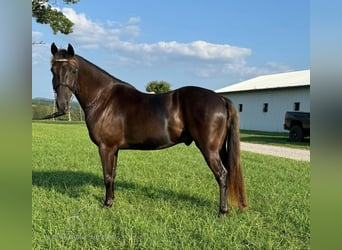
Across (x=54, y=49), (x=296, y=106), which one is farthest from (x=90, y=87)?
(x=296, y=106)

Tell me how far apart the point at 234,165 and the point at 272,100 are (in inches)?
940

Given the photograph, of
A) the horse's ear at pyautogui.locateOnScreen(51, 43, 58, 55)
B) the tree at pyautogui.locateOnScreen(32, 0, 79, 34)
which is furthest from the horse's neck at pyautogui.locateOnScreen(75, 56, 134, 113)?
the tree at pyautogui.locateOnScreen(32, 0, 79, 34)

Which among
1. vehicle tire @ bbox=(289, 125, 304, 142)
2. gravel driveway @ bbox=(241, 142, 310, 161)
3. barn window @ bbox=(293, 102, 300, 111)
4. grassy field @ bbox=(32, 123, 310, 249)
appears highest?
barn window @ bbox=(293, 102, 300, 111)

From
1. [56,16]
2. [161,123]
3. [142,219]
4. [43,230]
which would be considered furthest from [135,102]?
[56,16]

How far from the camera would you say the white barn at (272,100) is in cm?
2329

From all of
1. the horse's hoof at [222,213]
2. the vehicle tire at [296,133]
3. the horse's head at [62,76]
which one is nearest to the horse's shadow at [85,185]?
the horse's hoof at [222,213]

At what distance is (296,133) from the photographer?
1545 cm

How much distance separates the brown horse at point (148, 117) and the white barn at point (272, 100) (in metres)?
19.9

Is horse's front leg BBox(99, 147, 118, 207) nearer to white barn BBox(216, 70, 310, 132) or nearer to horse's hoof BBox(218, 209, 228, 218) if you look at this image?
horse's hoof BBox(218, 209, 228, 218)

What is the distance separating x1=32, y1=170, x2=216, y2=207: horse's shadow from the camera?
179 inches

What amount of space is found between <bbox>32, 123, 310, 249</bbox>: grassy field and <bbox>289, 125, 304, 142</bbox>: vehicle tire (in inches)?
366

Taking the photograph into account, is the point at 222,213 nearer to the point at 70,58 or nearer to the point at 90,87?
the point at 90,87
